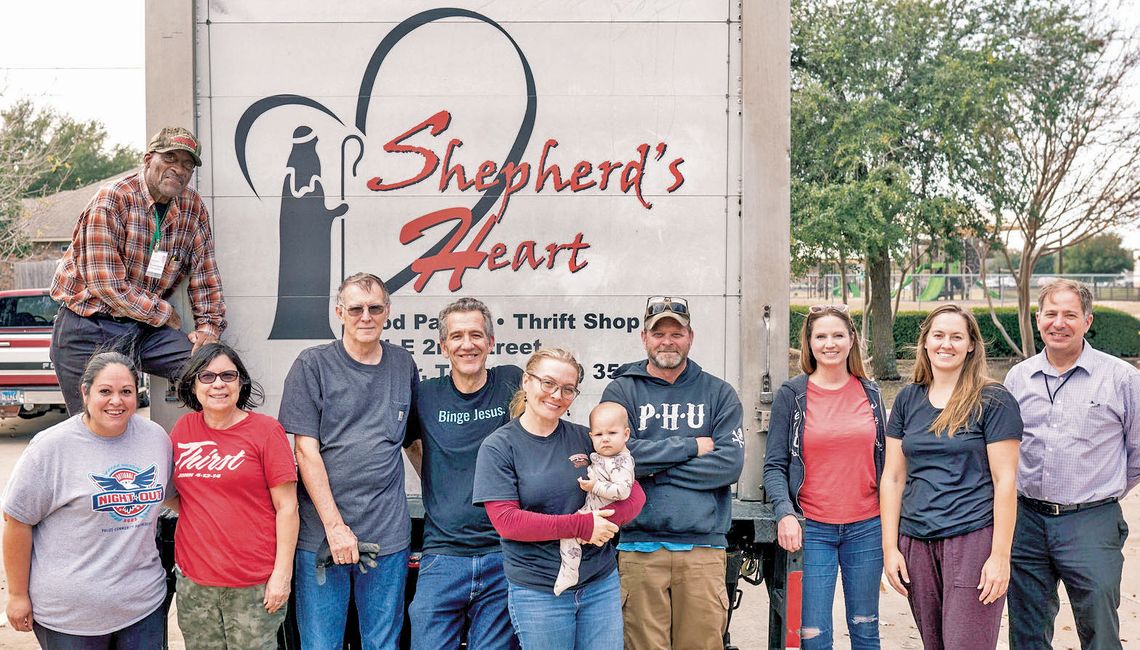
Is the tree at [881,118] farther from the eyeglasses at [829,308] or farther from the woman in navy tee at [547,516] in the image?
the woman in navy tee at [547,516]

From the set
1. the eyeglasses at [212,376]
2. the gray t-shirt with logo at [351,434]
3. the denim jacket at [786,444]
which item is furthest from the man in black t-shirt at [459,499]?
the denim jacket at [786,444]

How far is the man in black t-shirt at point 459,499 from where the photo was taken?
324 cm

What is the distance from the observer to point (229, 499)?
308 cm

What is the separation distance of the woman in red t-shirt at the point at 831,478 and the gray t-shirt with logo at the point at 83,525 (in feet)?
6.90

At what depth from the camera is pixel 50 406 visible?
456 inches

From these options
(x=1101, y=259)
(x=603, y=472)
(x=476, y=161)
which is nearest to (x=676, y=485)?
(x=603, y=472)

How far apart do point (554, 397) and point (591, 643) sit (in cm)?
79

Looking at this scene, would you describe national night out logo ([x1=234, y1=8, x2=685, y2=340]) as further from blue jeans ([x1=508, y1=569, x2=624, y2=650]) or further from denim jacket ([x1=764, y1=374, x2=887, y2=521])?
blue jeans ([x1=508, y1=569, x2=624, y2=650])

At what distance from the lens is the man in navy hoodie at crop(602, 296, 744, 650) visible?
329cm

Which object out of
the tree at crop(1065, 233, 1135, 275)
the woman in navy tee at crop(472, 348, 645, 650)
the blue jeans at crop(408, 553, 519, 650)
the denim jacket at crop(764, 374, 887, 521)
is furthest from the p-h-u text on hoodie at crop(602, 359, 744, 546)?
the tree at crop(1065, 233, 1135, 275)

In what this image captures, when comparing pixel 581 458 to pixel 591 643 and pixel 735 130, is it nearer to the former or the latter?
pixel 591 643

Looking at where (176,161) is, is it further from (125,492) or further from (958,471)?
(958,471)

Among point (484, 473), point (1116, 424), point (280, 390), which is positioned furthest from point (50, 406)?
point (1116, 424)

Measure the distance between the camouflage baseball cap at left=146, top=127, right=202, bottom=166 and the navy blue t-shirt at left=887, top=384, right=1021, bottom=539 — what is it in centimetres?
268
